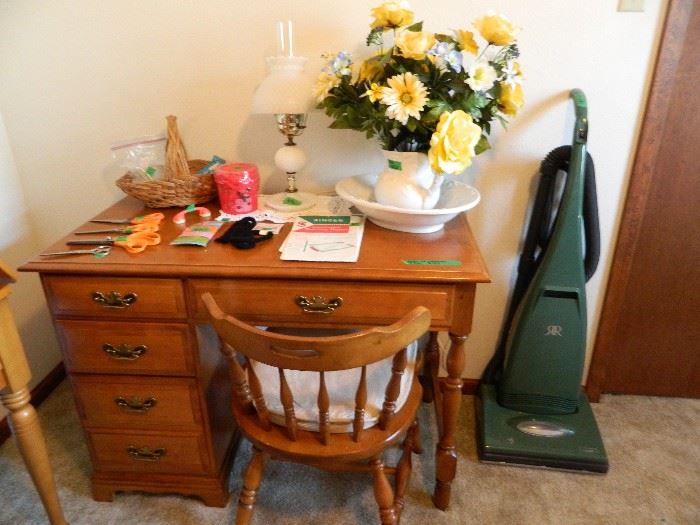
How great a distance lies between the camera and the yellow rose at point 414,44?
3.49 feet

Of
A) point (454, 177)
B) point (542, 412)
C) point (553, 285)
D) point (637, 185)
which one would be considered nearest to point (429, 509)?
point (542, 412)

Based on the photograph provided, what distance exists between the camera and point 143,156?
1463 mm

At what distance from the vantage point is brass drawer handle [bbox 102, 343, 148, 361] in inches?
47.0

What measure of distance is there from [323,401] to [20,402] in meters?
0.71

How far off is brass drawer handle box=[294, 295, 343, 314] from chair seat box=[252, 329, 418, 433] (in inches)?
7.3

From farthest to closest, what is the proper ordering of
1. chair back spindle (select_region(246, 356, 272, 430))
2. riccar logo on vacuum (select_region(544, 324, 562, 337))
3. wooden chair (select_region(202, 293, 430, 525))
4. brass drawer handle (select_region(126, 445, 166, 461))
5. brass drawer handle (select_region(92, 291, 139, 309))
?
1. riccar logo on vacuum (select_region(544, 324, 562, 337))
2. brass drawer handle (select_region(126, 445, 166, 461))
3. brass drawer handle (select_region(92, 291, 139, 309))
4. chair back spindle (select_region(246, 356, 272, 430))
5. wooden chair (select_region(202, 293, 430, 525))

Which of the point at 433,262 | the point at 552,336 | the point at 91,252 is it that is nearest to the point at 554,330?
the point at 552,336

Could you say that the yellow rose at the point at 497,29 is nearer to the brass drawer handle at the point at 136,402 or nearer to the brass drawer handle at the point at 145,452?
the brass drawer handle at the point at 136,402

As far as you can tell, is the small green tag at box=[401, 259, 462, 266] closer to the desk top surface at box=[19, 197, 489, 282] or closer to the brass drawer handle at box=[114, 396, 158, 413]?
the desk top surface at box=[19, 197, 489, 282]

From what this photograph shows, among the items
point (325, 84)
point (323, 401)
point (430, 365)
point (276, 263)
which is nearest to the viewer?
point (323, 401)

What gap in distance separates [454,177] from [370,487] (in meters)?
0.99

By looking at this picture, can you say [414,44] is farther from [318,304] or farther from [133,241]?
[133,241]

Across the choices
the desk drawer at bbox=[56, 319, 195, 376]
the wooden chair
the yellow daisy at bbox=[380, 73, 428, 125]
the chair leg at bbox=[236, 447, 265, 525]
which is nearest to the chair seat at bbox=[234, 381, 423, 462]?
the wooden chair

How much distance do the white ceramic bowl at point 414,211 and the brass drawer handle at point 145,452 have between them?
87cm
